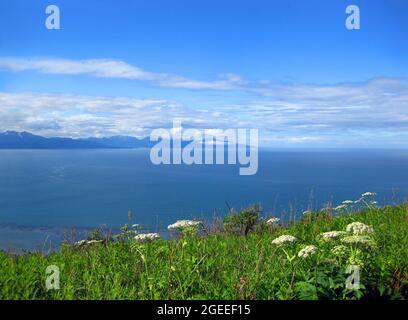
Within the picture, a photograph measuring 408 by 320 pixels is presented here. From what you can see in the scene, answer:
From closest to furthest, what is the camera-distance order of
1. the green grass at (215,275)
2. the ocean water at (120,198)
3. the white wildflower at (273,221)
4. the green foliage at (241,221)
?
the green grass at (215,275), the white wildflower at (273,221), the green foliage at (241,221), the ocean water at (120,198)

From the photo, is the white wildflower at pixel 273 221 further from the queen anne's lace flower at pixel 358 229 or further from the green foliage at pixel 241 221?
the queen anne's lace flower at pixel 358 229

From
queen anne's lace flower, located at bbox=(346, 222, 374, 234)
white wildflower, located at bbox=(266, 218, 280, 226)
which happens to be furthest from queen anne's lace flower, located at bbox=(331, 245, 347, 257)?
white wildflower, located at bbox=(266, 218, 280, 226)

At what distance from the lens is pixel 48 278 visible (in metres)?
6.85

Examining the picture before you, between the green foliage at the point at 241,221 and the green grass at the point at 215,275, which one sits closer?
the green grass at the point at 215,275

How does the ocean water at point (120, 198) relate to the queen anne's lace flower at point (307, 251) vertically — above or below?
below

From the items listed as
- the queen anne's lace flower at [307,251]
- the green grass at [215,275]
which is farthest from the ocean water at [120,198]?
the queen anne's lace flower at [307,251]

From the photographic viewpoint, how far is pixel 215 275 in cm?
742

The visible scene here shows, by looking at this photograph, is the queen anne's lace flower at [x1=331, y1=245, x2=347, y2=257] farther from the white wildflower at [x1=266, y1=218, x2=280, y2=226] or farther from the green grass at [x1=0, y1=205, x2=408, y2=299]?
the white wildflower at [x1=266, y1=218, x2=280, y2=226]

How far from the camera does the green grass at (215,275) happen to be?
20.5ft
